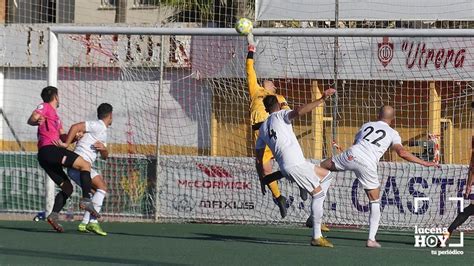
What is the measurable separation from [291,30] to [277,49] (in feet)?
8.17

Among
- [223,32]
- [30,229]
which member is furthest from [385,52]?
[30,229]

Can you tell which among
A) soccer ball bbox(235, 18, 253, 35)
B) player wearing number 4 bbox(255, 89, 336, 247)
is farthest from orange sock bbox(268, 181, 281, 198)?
soccer ball bbox(235, 18, 253, 35)

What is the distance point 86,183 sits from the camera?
1539cm

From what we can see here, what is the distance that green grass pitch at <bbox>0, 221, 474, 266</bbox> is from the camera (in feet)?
39.5

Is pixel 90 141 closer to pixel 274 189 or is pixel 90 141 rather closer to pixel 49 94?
pixel 49 94

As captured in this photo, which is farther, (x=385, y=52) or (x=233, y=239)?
(x=385, y=52)

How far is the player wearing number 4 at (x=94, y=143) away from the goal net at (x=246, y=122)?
397 cm

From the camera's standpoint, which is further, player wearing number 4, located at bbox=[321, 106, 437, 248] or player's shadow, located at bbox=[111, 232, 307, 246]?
player's shadow, located at bbox=[111, 232, 307, 246]

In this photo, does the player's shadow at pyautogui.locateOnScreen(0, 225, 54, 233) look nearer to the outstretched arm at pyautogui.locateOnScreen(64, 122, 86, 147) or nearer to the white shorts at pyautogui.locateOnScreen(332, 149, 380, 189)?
the outstretched arm at pyautogui.locateOnScreen(64, 122, 86, 147)

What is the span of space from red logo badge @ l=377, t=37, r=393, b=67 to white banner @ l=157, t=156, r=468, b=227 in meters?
2.40

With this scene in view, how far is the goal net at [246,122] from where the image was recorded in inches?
738

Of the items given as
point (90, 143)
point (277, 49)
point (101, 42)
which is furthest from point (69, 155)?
point (101, 42)

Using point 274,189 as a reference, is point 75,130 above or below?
above

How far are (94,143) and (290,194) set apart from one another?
15.2 feet
